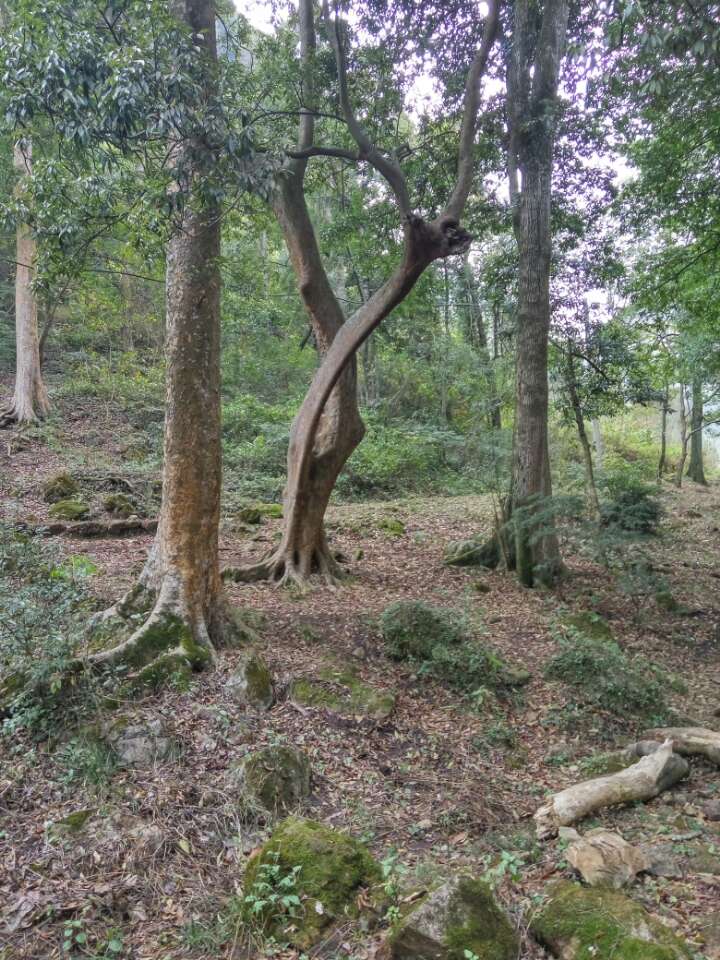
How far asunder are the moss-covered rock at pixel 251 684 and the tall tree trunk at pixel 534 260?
5.02 metres

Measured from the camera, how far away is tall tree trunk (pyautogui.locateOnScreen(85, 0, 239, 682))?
5461 millimetres

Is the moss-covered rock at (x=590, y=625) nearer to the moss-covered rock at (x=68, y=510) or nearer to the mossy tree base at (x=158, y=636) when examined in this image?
the mossy tree base at (x=158, y=636)

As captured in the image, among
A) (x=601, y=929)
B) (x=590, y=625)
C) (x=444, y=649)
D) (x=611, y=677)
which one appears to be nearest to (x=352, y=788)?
(x=444, y=649)

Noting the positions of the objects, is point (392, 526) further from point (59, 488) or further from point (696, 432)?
point (696, 432)

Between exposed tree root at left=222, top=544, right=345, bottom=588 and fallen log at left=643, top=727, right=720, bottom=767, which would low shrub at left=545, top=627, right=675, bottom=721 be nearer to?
fallen log at left=643, top=727, right=720, bottom=767

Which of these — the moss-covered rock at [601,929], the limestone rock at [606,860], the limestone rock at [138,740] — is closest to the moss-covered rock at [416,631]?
the limestone rock at [138,740]

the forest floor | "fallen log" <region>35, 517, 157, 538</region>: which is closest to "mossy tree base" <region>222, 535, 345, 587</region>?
the forest floor

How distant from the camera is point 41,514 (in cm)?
1071

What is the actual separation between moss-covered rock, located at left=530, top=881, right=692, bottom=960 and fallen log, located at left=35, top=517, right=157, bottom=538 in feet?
30.1

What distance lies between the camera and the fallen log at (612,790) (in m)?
3.86

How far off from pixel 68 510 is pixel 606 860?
10229 millimetres

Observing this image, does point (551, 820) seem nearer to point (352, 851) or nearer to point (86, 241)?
point (352, 851)

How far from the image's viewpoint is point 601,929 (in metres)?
2.65

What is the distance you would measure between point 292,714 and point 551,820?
7.15ft
